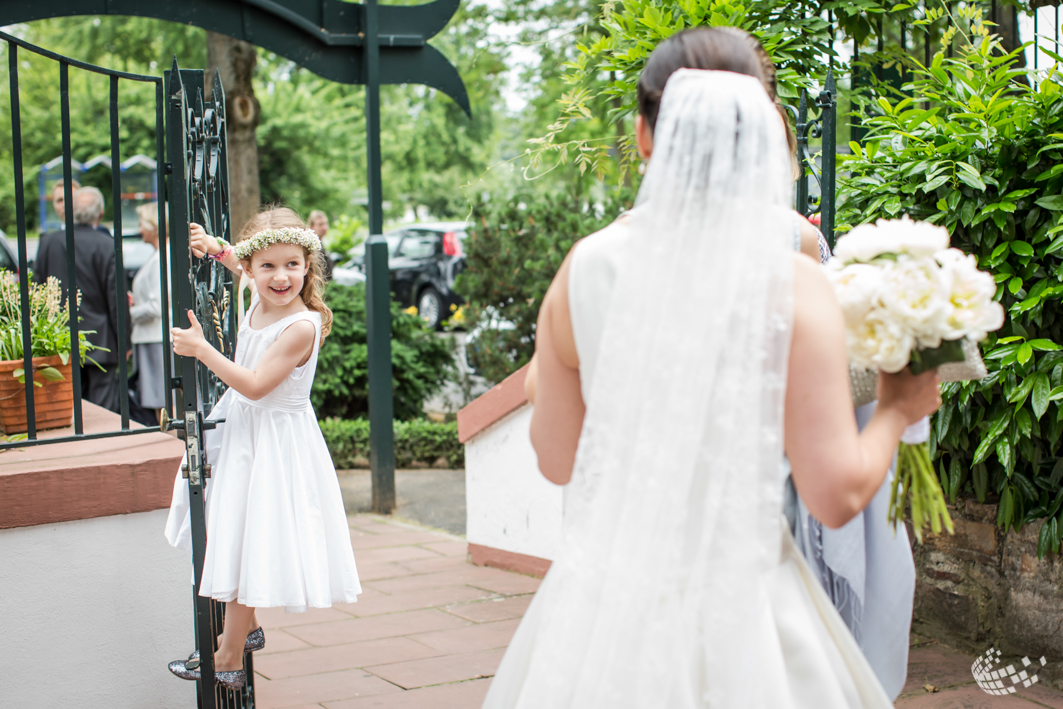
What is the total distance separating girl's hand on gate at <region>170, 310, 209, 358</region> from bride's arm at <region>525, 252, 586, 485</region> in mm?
1345

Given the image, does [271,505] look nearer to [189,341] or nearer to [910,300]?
[189,341]

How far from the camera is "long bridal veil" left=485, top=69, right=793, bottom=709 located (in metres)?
1.59

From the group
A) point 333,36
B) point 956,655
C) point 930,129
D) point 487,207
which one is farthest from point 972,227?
point 487,207

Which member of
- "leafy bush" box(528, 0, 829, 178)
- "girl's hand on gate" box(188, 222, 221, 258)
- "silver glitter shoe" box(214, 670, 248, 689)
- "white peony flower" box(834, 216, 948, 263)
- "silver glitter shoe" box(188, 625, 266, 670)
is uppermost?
"leafy bush" box(528, 0, 829, 178)

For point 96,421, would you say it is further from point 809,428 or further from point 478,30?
point 478,30

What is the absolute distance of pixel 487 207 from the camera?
8352mm

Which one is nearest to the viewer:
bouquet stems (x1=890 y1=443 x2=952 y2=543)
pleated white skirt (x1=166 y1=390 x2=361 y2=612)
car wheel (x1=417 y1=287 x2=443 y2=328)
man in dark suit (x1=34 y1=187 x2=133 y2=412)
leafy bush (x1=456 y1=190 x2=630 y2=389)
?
bouquet stems (x1=890 y1=443 x2=952 y2=543)

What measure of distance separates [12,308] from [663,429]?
3.25 m

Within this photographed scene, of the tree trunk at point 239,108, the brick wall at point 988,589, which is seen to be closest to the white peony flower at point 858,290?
the brick wall at point 988,589

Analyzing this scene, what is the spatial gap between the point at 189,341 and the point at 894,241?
198cm

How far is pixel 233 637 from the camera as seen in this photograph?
3.11 metres

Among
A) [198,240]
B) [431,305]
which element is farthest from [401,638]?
[431,305]

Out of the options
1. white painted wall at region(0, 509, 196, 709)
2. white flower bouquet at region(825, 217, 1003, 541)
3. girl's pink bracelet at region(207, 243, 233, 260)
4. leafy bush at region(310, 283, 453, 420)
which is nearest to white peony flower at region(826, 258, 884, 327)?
white flower bouquet at region(825, 217, 1003, 541)

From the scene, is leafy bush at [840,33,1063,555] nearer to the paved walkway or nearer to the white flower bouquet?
the paved walkway
